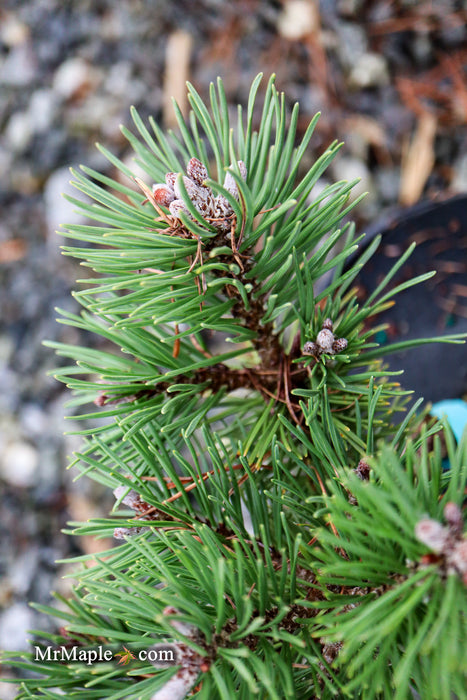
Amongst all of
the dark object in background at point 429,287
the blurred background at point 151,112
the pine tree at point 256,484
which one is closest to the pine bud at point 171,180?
the pine tree at point 256,484

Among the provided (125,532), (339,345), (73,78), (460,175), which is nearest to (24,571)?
(125,532)

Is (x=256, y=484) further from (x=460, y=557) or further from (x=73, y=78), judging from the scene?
(x=73, y=78)

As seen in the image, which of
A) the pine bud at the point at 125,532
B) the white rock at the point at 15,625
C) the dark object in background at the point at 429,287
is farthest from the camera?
the white rock at the point at 15,625

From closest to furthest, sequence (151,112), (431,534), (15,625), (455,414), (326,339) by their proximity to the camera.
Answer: (431,534), (326,339), (455,414), (15,625), (151,112)

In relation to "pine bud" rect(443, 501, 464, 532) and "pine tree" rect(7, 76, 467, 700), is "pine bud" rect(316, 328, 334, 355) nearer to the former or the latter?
"pine tree" rect(7, 76, 467, 700)

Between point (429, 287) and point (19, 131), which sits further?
point (19, 131)

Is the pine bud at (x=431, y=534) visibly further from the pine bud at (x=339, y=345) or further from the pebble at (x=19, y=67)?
the pebble at (x=19, y=67)
